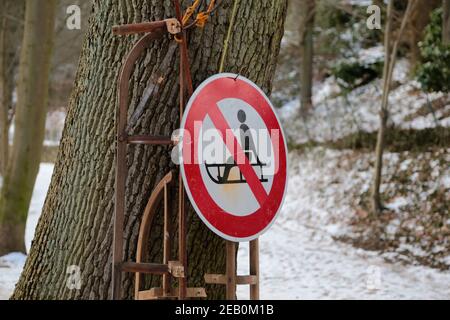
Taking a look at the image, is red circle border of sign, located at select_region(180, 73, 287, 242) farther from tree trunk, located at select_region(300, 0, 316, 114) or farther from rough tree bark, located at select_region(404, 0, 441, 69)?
tree trunk, located at select_region(300, 0, 316, 114)

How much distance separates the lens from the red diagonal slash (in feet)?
8.07

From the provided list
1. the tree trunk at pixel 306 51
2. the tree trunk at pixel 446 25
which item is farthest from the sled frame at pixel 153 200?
the tree trunk at pixel 306 51

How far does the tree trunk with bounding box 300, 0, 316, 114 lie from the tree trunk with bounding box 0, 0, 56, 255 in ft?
31.6

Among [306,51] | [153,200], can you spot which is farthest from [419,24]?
[153,200]

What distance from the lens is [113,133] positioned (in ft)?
9.59

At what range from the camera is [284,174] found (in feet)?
8.73

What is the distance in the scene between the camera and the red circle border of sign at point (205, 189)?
239cm

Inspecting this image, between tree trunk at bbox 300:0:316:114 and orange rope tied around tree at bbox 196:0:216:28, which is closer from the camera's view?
orange rope tied around tree at bbox 196:0:216:28

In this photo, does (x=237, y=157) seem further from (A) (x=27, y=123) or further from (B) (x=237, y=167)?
(A) (x=27, y=123)

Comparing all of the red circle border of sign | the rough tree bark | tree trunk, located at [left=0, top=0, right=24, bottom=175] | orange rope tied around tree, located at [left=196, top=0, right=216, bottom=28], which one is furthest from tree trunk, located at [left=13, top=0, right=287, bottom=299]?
the rough tree bark

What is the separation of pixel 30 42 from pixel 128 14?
6.99 m

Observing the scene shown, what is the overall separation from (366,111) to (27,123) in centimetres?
850

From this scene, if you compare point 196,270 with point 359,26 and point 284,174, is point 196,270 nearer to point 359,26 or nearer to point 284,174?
point 284,174

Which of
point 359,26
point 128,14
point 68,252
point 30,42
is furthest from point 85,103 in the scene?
point 359,26
